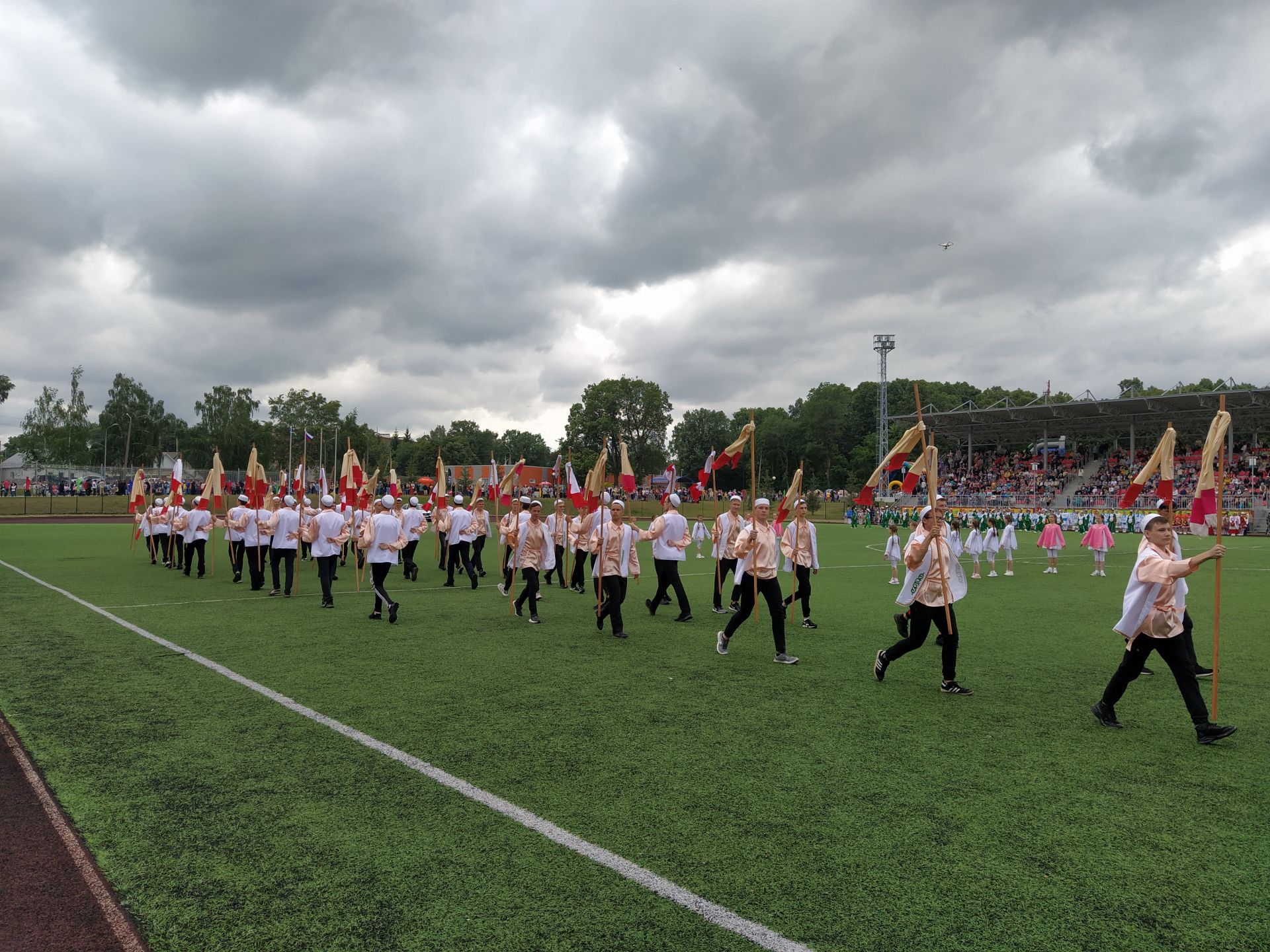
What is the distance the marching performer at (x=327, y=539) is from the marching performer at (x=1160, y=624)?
35.4 feet

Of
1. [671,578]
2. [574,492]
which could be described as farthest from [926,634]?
[574,492]

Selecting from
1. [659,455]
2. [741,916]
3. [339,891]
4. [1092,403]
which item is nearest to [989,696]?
[741,916]

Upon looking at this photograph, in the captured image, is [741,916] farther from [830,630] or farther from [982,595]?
[982,595]

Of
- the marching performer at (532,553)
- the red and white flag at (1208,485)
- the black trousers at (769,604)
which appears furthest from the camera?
the marching performer at (532,553)

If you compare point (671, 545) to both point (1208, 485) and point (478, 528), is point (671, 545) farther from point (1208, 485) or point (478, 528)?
point (1208, 485)

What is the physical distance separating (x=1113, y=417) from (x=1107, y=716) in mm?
55014

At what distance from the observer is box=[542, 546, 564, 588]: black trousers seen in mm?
16344

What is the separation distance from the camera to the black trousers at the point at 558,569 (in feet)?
53.6

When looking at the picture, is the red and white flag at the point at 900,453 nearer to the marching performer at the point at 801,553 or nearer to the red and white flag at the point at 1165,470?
the red and white flag at the point at 1165,470

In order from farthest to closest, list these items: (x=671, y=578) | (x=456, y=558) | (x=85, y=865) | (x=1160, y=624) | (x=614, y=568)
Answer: (x=456, y=558) → (x=671, y=578) → (x=614, y=568) → (x=1160, y=624) → (x=85, y=865)

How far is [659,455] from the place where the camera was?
94.2 meters

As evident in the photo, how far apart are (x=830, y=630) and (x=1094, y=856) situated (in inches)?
291

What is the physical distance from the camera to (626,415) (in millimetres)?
90812

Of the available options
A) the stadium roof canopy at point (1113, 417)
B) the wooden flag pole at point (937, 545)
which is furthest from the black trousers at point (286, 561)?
the stadium roof canopy at point (1113, 417)
